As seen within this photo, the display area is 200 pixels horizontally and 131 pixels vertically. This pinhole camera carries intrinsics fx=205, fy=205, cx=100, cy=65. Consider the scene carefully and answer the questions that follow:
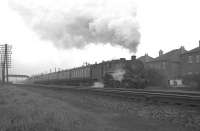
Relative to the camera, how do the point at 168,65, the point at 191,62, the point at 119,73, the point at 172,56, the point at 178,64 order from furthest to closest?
the point at 172,56 < the point at 178,64 < the point at 168,65 < the point at 191,62 < the point at 119,73

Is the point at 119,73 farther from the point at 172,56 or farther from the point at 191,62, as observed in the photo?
the point at 172,56

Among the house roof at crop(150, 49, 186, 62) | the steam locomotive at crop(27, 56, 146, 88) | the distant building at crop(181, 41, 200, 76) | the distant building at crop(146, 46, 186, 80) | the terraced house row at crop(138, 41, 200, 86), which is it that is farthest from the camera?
the house roof at crop(150, 49, 186, 62)

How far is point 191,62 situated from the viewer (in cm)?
3716

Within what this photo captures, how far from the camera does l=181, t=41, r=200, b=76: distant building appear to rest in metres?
35.5

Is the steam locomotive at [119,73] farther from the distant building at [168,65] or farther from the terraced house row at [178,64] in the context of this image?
the distant building at [168,65]

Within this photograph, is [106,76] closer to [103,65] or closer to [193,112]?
[103,65]

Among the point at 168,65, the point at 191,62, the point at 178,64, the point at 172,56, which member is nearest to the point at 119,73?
the point at 191,62

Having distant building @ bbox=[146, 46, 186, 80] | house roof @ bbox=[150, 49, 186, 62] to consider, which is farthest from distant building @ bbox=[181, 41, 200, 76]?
house roof @ bbox=[150, 49, 186, 62]

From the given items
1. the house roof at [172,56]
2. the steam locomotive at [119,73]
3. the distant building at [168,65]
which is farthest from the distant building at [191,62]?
the steam locomotive at [119,73]

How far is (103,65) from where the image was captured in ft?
76.6

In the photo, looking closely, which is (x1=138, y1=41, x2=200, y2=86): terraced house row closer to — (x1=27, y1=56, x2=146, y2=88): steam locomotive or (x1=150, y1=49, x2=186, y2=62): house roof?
(x1=150, y1=49, x2=186, y2=62): house roof

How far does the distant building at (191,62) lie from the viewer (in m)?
35.5

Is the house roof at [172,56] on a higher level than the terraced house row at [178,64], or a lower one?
higher

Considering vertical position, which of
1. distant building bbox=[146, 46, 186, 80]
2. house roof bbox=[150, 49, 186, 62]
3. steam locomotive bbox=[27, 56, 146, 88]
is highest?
house roof bbox=[150, 49, 186, 62]
